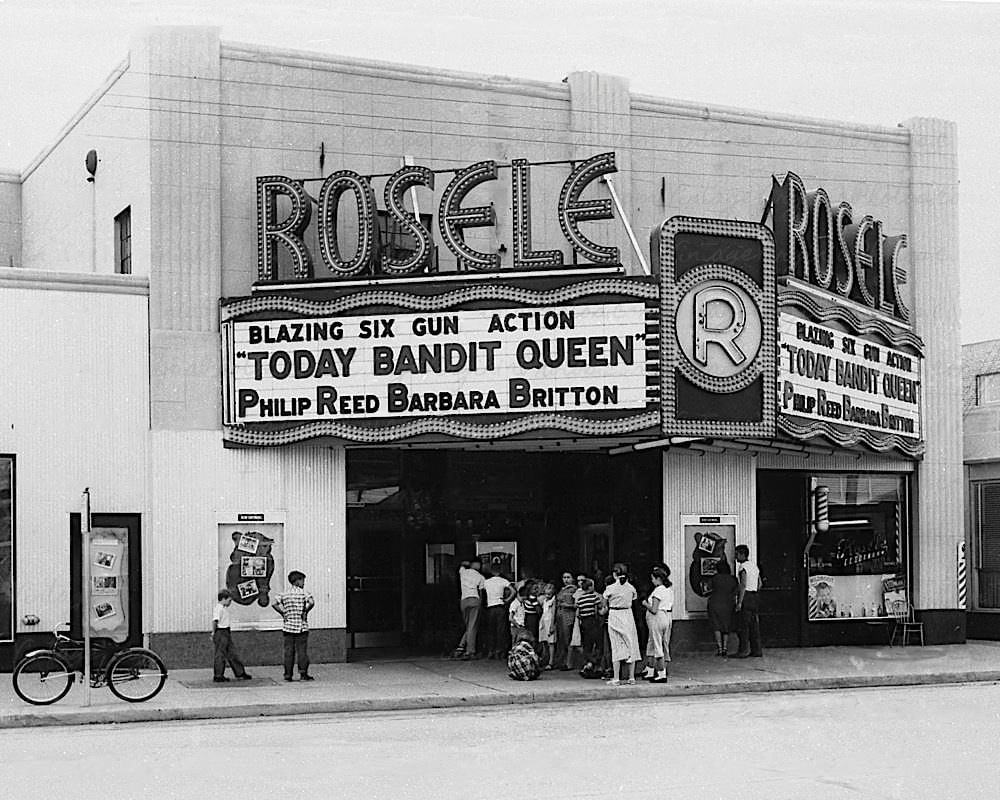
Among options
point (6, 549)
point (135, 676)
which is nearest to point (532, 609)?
point (135, 676)

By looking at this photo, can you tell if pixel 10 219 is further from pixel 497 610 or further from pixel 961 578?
pixel 961 578

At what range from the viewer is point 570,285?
2225cm

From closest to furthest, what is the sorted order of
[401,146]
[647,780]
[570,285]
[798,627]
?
[647,780], [570,285], [401,146], [798,627]

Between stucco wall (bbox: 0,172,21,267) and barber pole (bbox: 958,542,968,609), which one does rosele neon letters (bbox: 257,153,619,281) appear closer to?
barber pole (bbox: 958,542,968,609)

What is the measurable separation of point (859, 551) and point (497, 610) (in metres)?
7.90

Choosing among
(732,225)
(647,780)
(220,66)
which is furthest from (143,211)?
(647,780)

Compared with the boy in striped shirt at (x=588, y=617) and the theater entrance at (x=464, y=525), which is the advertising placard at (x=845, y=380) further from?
the boy in striped shirt at (x=588, y=617)

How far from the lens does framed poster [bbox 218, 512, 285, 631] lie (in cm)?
2331

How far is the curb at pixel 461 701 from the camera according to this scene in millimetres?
18047

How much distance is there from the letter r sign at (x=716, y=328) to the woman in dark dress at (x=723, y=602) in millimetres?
3446

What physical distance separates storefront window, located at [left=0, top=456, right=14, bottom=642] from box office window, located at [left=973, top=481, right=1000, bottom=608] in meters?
18.8

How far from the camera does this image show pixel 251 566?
2338 centimetres

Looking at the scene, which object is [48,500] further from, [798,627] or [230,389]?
[798,627]

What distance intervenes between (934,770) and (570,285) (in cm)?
1098
